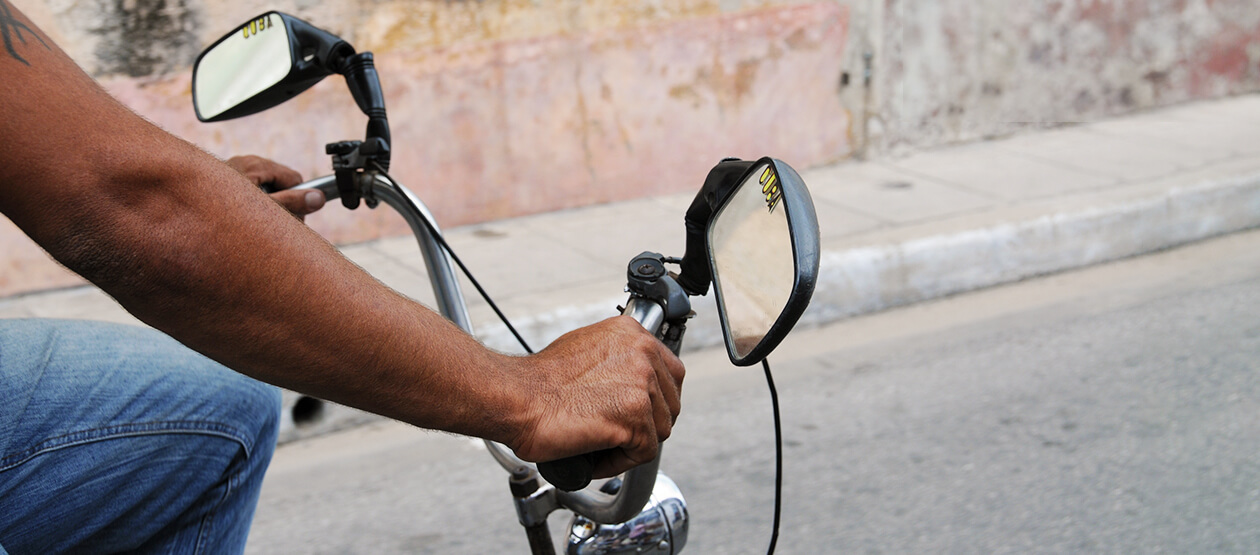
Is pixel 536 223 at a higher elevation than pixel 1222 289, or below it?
higher

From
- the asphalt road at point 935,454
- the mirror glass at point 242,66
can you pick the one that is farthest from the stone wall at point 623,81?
the mirror glass at point 242,66

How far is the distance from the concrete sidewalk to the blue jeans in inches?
92.1

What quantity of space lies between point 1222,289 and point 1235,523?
7.37 feet

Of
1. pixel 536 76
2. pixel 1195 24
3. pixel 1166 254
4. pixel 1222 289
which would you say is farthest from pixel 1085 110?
pixel 536 76

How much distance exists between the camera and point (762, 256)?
1165 mm

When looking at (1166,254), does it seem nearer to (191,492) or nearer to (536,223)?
(536,223)

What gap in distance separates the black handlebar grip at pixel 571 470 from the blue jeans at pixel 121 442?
551mm

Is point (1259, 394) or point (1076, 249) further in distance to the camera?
point (1076, 249)

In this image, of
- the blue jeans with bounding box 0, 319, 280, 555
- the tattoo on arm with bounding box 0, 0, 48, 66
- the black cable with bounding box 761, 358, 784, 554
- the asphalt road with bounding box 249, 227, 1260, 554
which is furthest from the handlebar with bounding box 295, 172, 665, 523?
the asphalt road with bounding box 249, 227, 1260, 554

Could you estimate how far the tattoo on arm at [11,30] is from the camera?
0.88 metres

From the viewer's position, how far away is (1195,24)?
7.77 metres

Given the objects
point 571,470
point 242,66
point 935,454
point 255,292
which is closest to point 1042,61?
point 935,454

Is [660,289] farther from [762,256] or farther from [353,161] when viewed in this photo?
[353,161]

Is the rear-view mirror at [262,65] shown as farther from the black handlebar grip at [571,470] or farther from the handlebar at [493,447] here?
the black handlebar grip at [571,470]
